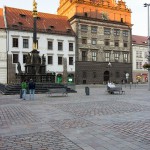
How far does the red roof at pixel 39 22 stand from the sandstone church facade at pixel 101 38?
2108 mm

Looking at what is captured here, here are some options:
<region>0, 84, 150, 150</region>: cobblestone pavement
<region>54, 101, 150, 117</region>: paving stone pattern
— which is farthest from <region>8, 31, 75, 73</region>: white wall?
<region>0, 84, 150, 150</region>: cobblestone pavement

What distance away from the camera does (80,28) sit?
176ft

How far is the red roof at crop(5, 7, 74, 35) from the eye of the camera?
4911cm

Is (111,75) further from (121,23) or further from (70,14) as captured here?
(70,14)

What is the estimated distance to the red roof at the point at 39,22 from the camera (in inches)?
1934

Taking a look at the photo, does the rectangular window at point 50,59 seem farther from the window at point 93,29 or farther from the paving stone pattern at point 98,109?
the paving stone pattern at point 98,109

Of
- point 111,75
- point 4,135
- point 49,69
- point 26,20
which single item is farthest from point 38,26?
point 4,135

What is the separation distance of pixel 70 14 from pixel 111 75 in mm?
16914

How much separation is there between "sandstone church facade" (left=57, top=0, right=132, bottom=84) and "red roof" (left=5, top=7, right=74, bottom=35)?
83.0 inches

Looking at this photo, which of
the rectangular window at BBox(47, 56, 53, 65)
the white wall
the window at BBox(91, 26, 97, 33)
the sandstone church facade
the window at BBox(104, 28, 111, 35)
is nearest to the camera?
the white wall

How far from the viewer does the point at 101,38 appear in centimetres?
5653

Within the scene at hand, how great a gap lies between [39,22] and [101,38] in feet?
47.6

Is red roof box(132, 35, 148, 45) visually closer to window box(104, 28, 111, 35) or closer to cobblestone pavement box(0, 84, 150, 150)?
window box(104, 28, 111, 35)

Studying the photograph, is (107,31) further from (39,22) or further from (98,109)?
(98,109)
